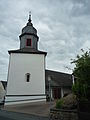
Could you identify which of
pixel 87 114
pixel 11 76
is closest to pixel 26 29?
pixel 11 76

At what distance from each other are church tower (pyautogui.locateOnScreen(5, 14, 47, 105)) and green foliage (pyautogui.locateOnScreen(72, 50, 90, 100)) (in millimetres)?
13896

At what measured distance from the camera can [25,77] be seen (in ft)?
74.5

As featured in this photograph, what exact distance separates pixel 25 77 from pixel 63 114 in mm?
13836

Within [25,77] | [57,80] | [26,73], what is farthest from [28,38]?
[57,80]

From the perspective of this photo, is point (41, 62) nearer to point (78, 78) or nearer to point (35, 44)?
point (35, 44)

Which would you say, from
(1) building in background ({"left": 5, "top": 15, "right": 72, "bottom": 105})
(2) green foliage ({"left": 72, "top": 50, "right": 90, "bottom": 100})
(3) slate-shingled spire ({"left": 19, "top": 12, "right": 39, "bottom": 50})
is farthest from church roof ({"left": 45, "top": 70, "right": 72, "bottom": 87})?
(2) green foliage ({"left": 72, "top": 50, "right": 90, "bottom": 100})

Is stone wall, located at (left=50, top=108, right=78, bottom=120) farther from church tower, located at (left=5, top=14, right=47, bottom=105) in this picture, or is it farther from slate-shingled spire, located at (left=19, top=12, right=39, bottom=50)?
slate-shingled spire, located at (left=19, top=12, right=39, bottom=50)

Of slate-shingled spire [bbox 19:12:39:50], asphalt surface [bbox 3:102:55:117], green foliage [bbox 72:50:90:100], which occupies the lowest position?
asphalt surface [bbox 3:102:55:117]

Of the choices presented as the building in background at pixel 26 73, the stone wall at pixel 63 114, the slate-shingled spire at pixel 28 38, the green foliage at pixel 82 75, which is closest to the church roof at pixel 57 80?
the building in background at pixel 26 73

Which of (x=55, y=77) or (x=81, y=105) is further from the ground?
(x=55, y=77)

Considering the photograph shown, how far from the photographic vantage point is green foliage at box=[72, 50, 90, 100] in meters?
8.33

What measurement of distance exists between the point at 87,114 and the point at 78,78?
6.40ft

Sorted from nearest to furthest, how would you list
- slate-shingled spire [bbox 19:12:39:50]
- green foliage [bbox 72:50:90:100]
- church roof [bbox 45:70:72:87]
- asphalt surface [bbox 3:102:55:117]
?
1. green foliage [bbox 72:50:90:100]
2. asphalt surface [bbox 3:102:55:117]
3. slate-shingled spire [bbox 19:12:39:50]
4. church roof [bbox 45:70:72:87]

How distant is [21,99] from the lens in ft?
71.1
